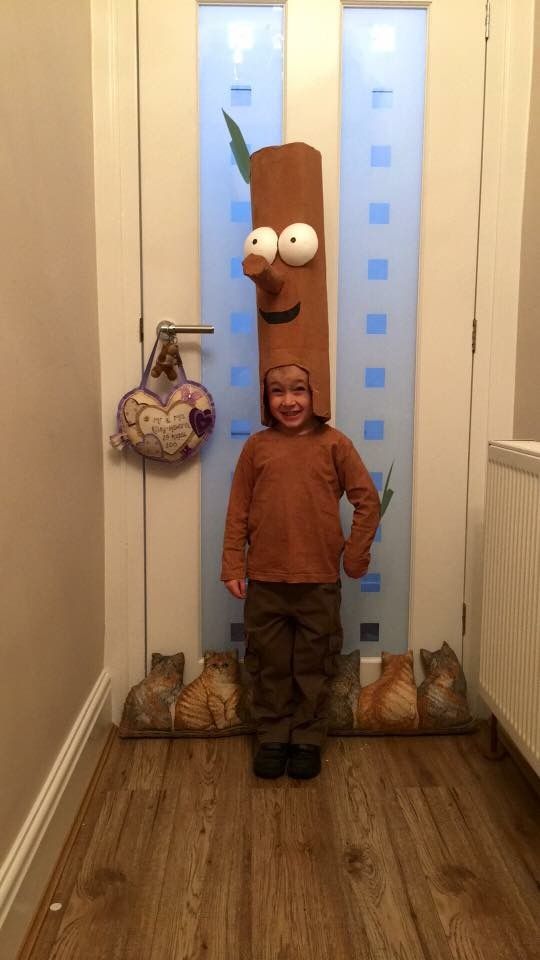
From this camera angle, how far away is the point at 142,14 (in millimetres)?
1882

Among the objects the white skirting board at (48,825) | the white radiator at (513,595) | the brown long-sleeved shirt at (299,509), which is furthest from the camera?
the brown long-sleeved shirt at (299,509)

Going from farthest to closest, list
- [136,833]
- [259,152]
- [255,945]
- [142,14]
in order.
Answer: [142,14]
[259,152]
[136,833]
[255,945]

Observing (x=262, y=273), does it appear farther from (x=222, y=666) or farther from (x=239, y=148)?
(x=222, y=666)

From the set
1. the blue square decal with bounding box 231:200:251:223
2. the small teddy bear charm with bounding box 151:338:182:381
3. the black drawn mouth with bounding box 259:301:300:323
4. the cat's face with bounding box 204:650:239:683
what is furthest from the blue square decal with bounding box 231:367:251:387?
the cat's face with bounding box 204:650:239:683

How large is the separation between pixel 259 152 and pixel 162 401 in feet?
2.08

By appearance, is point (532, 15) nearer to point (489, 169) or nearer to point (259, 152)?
point (489, 169)

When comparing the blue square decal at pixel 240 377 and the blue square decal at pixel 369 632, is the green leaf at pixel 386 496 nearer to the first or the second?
the blue square decal at pixel 369 632

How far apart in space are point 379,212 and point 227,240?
0.40 meters

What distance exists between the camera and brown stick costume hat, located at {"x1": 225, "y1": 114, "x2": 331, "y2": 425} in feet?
5.68

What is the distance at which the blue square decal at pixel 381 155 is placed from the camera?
76.7 inches

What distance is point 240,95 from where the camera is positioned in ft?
6.32

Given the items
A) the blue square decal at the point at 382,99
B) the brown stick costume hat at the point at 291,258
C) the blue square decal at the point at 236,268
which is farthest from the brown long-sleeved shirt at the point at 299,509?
the blue square decal at the point at 382,99

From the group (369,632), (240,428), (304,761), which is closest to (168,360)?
(240,428)

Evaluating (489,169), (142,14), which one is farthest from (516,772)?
(142,14)
